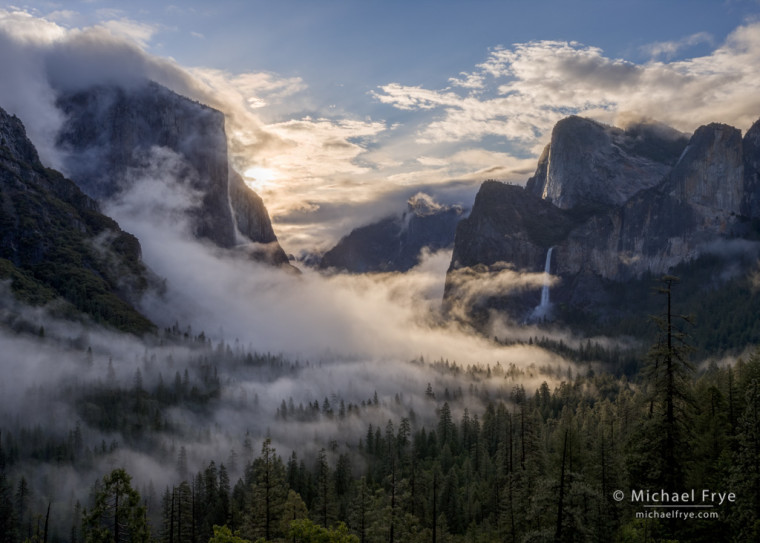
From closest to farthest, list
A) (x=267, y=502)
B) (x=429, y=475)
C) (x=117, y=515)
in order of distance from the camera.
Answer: (x=117, y=515) → (x=267, y=502) → (x=429, y=475)

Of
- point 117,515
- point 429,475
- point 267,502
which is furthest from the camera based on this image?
point 429,475

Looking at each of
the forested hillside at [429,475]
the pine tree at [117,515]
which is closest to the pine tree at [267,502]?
the forested hillside at [429,475]

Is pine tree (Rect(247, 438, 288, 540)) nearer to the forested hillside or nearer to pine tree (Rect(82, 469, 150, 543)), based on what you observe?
the forested hillside

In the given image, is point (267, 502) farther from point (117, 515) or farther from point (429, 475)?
point (429, 475)

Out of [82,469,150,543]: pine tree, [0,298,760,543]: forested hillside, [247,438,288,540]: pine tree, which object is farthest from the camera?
[247,438,288,540]: pine tree

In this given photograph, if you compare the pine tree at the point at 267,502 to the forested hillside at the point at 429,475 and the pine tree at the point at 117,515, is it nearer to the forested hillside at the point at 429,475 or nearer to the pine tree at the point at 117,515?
the forested hillside at the point at 429,475

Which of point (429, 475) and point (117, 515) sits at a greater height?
point (117, 515)

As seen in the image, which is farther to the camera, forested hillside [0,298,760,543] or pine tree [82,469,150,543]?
pine tree [82,469,150,543]

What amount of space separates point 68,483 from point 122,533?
132197 mm

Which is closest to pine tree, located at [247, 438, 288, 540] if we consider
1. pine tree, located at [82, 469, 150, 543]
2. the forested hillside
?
the forested hillside

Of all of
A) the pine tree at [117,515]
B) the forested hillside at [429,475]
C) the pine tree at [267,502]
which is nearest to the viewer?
the forested hillside at [429,475]

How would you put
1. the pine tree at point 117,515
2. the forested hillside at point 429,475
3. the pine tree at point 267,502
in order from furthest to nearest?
the pine tree at point 267,502, the pine tree at point 117,515, the forested hillside at point 429,475

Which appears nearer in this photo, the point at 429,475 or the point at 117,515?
the point at 117,515

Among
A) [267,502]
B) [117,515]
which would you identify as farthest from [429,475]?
[117,515]
